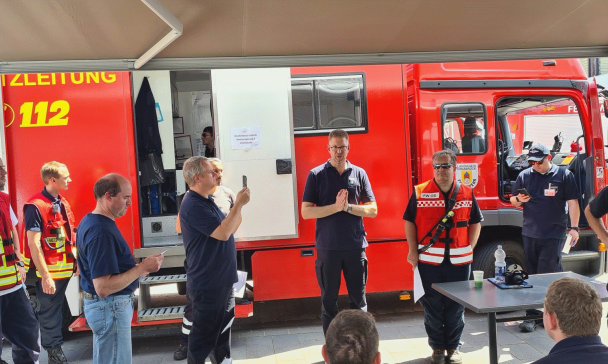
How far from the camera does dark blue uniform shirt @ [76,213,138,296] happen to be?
2.82 metres

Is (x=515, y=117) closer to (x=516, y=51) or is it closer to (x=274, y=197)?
(x=516, y=51)

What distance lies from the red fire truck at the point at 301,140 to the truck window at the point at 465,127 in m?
0.01

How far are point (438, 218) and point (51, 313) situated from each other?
3.52 meters

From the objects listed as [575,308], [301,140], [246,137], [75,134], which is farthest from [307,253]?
[575,308]

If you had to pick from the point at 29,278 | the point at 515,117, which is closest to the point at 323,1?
the point at 29,278

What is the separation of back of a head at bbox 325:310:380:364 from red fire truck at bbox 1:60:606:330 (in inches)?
127

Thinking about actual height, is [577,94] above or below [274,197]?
above

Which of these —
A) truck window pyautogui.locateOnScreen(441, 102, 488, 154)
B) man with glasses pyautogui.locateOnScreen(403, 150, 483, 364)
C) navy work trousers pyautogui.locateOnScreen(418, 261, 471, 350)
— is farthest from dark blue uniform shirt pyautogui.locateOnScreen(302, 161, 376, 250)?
truck window pyautogui.locateOnScreen(441, 102, 488, 154)

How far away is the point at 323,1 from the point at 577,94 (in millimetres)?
4269

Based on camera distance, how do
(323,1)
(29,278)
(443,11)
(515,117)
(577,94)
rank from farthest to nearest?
1. (515,117)
2. (577,94)
3. (29,278)
4. (443,11)
5. (323,1)

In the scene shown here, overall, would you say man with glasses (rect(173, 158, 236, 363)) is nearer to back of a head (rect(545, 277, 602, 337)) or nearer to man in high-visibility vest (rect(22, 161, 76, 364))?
man in high-visibility vest (rect(22, 161, 76, 364))

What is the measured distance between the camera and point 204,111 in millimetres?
7645

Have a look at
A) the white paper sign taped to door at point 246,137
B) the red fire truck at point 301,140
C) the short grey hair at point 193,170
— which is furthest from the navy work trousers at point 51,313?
the white paper sign taped to door at point 246,137

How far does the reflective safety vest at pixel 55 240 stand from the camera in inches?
170
